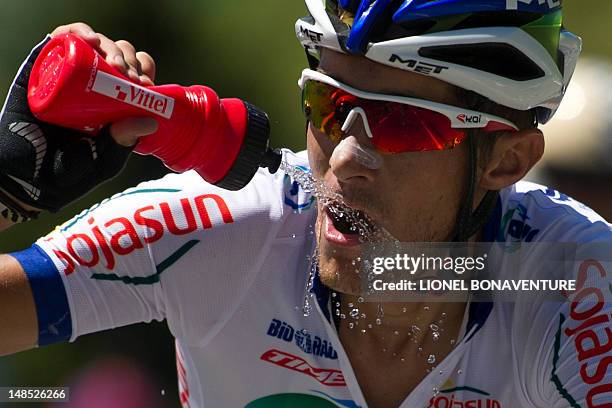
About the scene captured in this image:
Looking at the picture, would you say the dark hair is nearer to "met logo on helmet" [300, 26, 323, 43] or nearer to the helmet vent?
the helmet vent

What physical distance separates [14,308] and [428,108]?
110cm

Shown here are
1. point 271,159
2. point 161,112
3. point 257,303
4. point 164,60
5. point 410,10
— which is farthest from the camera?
point 164,60

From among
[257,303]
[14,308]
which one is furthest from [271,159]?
[14,308]

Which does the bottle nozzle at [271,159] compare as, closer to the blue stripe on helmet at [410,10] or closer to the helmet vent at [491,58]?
the blue stripe on helmet at [410,10]

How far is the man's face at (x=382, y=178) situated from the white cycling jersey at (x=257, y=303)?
6.6 inches

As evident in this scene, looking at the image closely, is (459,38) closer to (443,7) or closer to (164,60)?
(443,7)

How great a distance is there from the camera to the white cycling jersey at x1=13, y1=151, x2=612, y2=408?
257 cm

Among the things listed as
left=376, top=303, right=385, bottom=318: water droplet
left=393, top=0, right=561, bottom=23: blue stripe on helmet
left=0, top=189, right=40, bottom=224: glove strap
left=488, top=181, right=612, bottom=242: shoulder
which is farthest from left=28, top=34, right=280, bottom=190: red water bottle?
left=488, top=181, right=612, bottom=242: shoulder

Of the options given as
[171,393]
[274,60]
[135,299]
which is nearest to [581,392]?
[135,299]

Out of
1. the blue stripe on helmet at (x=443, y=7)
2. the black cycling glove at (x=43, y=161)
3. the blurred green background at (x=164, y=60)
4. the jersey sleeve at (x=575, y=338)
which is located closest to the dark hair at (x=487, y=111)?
the blue stripe on helmet at (x=443, y=7)

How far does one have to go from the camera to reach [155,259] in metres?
2.63

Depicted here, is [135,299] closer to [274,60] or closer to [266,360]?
[266,360]

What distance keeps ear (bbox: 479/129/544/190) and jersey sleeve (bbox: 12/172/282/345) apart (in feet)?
1.89

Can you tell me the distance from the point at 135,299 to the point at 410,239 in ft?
2.37
